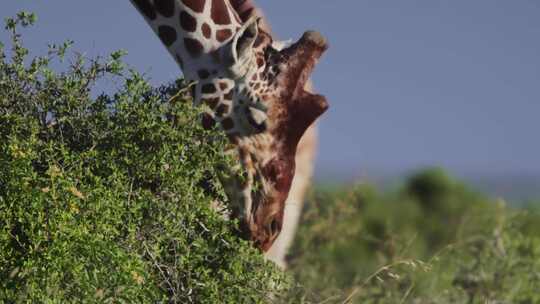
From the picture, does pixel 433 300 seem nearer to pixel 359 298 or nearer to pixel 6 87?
pixel 359 298

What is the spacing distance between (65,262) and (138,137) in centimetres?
82

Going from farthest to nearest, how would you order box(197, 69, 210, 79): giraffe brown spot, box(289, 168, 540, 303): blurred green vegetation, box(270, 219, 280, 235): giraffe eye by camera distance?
box(289, 168, 540, 303): blurred green vegetation, box(270, 219, 280, 235): giraffe eye, box(197, 69, 210, 79): giraffe brown spot

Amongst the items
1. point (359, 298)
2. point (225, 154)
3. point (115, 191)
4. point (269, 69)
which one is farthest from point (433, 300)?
point (115, 191)

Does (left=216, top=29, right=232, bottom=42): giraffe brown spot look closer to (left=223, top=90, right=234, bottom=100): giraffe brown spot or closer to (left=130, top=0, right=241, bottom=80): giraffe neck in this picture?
(left=130, top=0, right=241, bottom=80): giraffe neck

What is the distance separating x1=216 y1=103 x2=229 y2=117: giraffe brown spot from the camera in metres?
6.62

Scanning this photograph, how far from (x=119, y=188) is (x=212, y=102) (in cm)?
113

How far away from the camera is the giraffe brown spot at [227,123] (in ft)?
21.8

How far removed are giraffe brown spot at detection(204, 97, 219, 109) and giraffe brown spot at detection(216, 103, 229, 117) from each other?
0.02m

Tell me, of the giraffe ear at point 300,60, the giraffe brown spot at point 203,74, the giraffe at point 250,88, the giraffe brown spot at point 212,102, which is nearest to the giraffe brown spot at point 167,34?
the giraffe at point 250,88

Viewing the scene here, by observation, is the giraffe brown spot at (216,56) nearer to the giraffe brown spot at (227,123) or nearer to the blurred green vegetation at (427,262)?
the giraffe brown spot at (227,123)

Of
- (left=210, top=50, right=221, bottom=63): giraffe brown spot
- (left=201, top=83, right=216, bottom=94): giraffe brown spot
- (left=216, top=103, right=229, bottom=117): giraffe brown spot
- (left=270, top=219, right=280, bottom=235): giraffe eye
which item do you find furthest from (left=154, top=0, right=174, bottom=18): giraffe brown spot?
(left=270, top=219, right=280, bottom=235): giraffe eye

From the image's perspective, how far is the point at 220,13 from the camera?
6910 millimetres

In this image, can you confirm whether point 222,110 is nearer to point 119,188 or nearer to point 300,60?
point 300,60

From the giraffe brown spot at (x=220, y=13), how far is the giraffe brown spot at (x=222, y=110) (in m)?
0.48
